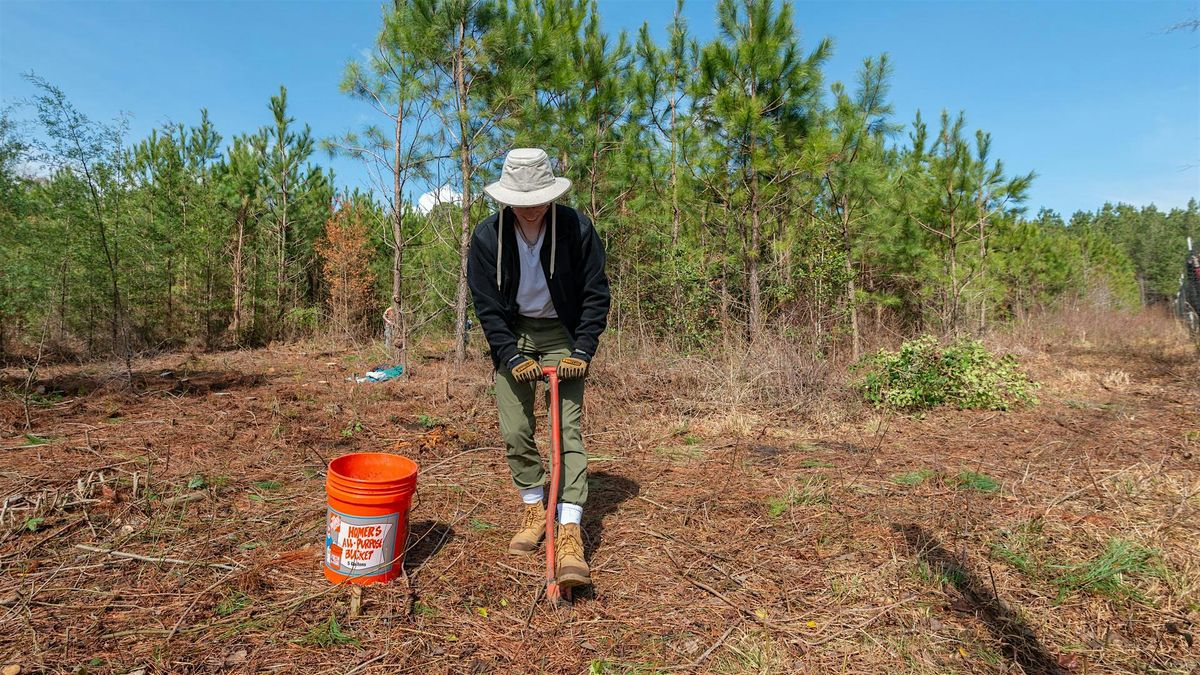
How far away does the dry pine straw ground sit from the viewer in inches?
82.1

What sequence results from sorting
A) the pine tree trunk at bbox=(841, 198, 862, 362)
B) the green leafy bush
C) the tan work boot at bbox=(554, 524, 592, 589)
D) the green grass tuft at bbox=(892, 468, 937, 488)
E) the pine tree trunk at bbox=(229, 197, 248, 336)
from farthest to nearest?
the pine tree trunk at bbox=(229, 197, 248, 336)
the pine tree trunk at bbox=(841, 198, 862, 362)
the green leafy bush
the green grass tuft at bbox=(892, 468, 937, 488)
the tan work boot at bbox=(554, 524, 592, 589)

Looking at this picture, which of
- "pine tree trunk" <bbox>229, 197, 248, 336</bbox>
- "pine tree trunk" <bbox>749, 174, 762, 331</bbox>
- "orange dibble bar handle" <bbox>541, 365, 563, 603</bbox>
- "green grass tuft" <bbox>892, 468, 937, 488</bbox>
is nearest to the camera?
"orange dibble bar handle" <bbox>541, 365, 563, 603</bbox>

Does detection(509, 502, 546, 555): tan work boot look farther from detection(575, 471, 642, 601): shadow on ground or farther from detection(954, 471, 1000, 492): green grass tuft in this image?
detection(954, 471, 1000, 492): green grass tuft

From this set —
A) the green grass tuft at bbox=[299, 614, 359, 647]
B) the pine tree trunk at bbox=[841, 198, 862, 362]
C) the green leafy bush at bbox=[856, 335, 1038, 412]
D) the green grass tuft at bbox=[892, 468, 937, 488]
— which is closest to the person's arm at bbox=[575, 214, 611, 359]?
the green grass tuft at bbox=[299, 614, 359, 647]

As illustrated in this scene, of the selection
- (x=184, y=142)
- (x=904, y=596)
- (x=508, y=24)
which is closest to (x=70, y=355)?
(x=184, y=142)

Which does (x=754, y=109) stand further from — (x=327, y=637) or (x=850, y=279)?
(x=327, y=637)

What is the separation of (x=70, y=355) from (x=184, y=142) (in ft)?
20.2

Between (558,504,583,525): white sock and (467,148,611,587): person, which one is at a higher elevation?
(467,148,611,587): person

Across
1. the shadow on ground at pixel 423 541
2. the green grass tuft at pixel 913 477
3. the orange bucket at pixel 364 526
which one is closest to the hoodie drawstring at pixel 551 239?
the orange bucket at pixel 364 526

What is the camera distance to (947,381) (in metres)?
6.41

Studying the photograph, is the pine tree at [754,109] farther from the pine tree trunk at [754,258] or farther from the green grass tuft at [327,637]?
the green grass tuft at [327,637]

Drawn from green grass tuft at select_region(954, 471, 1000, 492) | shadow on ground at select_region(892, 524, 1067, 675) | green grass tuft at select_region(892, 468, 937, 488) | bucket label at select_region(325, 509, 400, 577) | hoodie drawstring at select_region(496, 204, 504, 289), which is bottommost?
shadow on ground at select_region(892, 524, 1067, 675)

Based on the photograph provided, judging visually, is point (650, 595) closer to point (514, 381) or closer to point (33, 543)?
point (514, 381)

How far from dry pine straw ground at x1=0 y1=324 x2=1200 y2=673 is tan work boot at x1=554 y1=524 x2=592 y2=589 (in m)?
0.14
